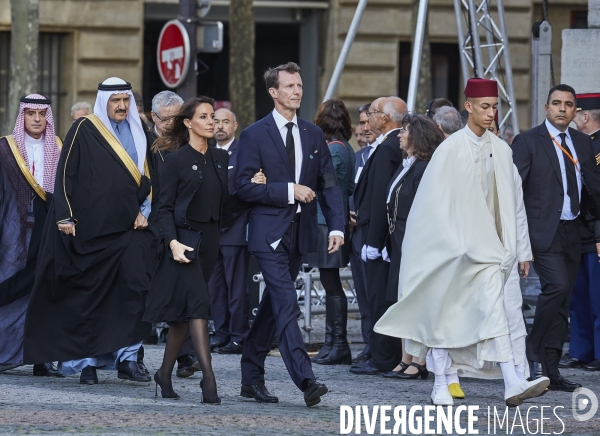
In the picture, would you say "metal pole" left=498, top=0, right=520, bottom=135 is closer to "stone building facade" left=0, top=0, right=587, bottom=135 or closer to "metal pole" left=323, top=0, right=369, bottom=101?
"metal pole" left=323, top=0, right=369, bottom=101

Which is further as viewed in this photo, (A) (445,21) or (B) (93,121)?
(A) (445,21)

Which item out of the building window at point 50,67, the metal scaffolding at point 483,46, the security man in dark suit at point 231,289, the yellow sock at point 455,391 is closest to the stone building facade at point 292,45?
the building window at point 50,67

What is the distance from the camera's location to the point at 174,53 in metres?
14.3

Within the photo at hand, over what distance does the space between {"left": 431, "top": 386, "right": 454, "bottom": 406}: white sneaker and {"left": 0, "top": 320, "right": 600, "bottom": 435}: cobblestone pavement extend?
0.59 ft

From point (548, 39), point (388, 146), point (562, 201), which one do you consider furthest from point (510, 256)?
point (548, 39)

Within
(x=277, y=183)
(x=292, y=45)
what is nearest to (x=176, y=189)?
(x=277, y=183)

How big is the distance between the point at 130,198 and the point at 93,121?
0.60 m

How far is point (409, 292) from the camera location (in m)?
8.55

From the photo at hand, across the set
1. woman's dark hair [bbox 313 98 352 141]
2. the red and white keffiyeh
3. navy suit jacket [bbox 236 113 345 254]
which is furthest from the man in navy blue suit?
woman's dark hair [bbox 313 98 352 141]

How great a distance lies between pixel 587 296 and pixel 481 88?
324 centimetres

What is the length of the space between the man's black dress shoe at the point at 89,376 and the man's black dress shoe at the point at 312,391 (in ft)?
6.61

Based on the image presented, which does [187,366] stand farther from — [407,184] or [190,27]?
[190,27]

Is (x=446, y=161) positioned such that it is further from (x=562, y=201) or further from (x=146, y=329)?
(x=146, y=329)

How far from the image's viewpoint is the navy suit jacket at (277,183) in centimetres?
833
